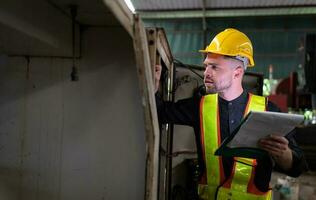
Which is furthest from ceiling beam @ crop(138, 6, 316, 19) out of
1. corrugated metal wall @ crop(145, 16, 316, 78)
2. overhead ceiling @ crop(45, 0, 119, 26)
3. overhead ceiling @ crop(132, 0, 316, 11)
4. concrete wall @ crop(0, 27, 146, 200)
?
overhead ceiling @ crop(45, 0, 119, 26)

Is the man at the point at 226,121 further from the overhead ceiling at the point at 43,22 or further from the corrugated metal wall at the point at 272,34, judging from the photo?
the corrugated metal wall at the point at 272,34

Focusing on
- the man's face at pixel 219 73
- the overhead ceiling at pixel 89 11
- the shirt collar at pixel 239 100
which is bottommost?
the shirt collar at pixel 239 100

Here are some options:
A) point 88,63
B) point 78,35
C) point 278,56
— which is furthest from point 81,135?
point 278,56

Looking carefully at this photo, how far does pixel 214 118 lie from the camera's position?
1.32m

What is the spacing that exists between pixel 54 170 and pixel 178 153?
2.15 ft

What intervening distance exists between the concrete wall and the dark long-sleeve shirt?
0.16 metres

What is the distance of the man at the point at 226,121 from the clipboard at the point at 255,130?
144 millimetres

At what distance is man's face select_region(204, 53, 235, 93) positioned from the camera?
4.13ft

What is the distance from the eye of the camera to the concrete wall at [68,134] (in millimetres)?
1453

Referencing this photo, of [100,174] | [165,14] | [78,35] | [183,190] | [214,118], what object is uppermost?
[165,14]

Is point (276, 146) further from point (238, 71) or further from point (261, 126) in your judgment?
point (238, 71)

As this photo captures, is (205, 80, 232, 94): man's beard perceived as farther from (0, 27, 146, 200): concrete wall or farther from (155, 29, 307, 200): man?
(0, 27, 146, 200): concrete wall

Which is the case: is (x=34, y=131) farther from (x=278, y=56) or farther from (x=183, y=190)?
(x=278, y=56)

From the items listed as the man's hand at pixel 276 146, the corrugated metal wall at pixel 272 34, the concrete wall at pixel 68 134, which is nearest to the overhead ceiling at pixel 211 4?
the corrugated metal wall at pixel 272 34
